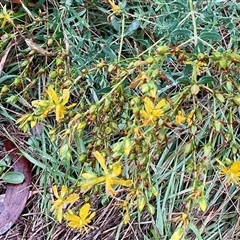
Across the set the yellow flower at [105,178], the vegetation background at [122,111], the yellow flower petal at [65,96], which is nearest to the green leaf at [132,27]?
the vegetation background at [122,111]

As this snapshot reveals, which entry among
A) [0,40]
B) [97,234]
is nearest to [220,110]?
[97,234]

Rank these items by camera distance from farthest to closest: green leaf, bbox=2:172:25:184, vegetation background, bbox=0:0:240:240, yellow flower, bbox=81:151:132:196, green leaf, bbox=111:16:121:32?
green leaf, bbox=2:172:25:184
green leaf, bbox=111:16:121:32
vegetation background, bbox=0:0:240:240
yellow flower, bbox=81:151:132:196

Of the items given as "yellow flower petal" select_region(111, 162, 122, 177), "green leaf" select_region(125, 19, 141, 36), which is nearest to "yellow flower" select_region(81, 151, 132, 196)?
"yellow flower petal" select_region(111, 162, 122, 177)

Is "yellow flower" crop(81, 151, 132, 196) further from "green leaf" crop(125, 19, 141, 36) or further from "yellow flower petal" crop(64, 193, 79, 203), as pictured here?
"green leaf" crop(125, 19, 141, 36)

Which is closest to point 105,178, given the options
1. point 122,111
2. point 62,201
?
point 62,201

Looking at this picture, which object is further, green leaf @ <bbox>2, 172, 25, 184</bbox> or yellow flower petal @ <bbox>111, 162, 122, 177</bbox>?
green leaf @ <bbox>2, 172, 25, 184</bbox>
